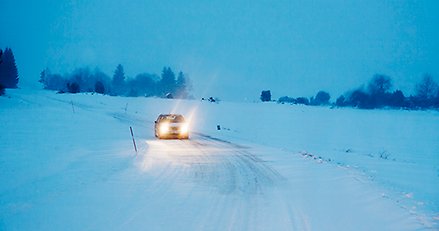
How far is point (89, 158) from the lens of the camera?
15.8 metres

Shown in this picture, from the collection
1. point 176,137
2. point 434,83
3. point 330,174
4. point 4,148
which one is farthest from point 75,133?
point 434,83

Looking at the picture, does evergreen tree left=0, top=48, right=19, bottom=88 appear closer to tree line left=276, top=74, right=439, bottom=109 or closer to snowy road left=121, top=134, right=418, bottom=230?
tree line left=276, top=74, right=439, bottom=109

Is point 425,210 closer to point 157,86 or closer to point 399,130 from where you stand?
point 399,130

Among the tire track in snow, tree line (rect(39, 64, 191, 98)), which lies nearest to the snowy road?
the tire track in snow

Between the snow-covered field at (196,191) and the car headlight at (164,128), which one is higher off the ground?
the car headlight at (164,128)

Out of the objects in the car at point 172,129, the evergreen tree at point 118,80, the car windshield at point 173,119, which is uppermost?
the evergreen tree at point 118,80

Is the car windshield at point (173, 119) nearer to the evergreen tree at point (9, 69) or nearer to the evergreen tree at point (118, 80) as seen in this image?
the evergreen tree at point (9, 69)

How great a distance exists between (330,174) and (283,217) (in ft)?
18.7

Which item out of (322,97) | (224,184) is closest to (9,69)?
(322,97)

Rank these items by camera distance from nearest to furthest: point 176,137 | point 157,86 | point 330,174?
point 330,174, point 176,137, point 157,86

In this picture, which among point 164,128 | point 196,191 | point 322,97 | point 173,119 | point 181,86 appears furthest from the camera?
point 322,97

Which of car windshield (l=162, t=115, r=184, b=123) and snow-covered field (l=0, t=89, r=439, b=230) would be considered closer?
snow-covered field (l=0, t=89, r=439, b=230)

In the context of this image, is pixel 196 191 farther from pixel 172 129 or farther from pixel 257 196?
pixel 172 129

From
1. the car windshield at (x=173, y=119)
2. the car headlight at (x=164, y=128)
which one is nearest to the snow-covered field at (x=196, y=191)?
the car headlight at (x=164, y=128)
